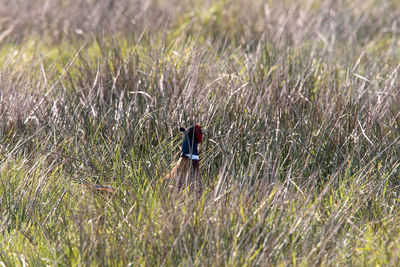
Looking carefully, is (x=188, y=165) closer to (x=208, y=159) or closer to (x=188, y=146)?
(x=188, y=146)

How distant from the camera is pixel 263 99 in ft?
13.1

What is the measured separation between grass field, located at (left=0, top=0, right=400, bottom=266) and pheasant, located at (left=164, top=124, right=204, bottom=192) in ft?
0.26

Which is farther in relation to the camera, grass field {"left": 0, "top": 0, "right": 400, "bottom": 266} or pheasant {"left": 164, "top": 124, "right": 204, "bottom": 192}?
pheasant {"left": 164, "top": 124, "right": 204, "bottom": 192}

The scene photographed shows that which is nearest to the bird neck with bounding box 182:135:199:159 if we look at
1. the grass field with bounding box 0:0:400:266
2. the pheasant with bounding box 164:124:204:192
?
the pheasant with bounding box 164:124:204:192

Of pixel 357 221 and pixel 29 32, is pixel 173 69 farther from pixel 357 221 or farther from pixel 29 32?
pixel 29 32

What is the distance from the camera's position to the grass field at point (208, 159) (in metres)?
2.61

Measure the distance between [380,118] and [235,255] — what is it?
175 centimetres

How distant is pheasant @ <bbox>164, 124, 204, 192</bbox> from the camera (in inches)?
125

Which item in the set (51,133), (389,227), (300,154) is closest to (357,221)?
(389,227)

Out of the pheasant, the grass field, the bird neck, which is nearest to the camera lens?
the grass field

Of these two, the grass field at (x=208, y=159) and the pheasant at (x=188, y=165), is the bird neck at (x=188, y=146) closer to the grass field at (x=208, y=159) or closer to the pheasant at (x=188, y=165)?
the pheasant at (x=188, y=165)

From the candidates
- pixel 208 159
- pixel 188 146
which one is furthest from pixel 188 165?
pixel 208 159

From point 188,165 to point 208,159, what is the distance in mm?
244

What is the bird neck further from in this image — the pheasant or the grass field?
the grass field
